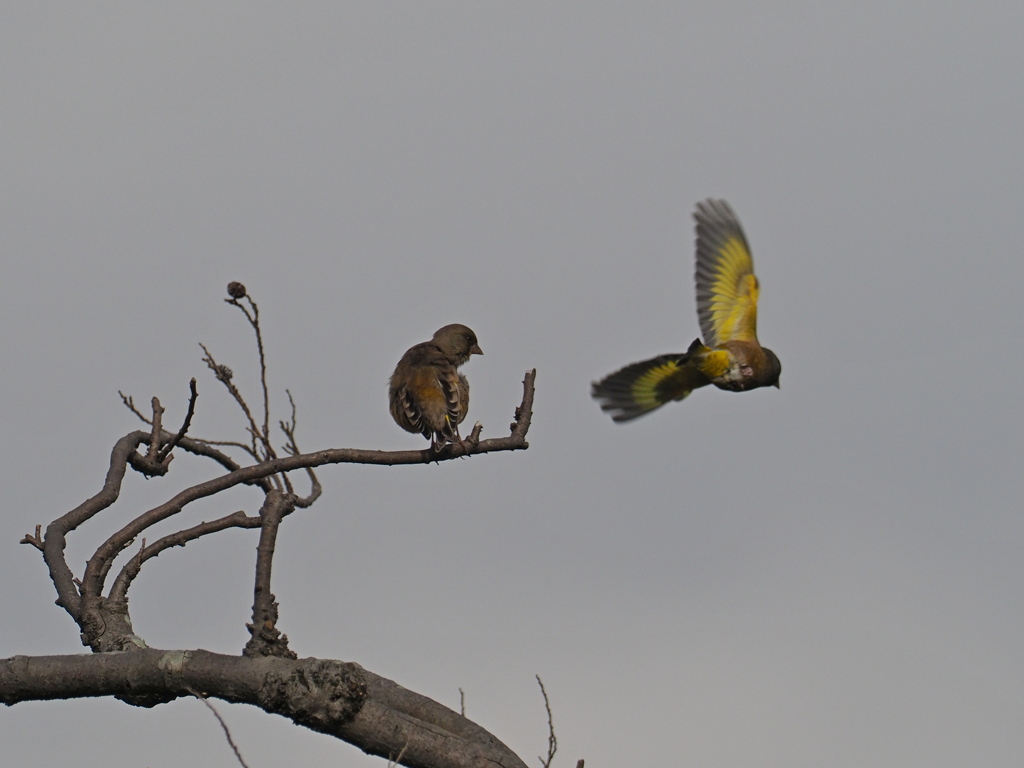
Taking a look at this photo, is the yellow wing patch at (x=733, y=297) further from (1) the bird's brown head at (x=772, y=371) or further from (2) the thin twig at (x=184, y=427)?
(2) the thin twig at (x=184, y=427)

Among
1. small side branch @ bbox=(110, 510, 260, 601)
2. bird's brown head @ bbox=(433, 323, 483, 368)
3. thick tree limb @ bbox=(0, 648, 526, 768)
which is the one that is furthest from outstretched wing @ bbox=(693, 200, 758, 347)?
thick tree limb @ bbox=(0, 648, 526, 768)

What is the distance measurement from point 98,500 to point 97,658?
1521 millimetres

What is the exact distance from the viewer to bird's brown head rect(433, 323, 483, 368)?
8734 millimetres

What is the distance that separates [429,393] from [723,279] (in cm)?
236

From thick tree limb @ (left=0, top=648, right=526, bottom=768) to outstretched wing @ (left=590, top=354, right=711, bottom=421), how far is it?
3205mm

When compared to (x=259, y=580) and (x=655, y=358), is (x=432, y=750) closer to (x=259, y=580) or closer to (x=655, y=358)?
(x=259, y=580)

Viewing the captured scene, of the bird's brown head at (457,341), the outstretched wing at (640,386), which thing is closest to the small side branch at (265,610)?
the outstretched wing at (640,386)

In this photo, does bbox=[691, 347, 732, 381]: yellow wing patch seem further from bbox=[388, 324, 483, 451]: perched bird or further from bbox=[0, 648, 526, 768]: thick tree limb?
bbox=[0, 648, 526, 768]: thick tree limb

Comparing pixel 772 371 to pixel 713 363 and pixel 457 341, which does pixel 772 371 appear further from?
pixel 457 341

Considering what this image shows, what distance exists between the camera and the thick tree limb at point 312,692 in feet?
14.7

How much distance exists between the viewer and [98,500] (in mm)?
6176

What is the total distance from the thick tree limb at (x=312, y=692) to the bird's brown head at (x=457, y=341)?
4.20 m

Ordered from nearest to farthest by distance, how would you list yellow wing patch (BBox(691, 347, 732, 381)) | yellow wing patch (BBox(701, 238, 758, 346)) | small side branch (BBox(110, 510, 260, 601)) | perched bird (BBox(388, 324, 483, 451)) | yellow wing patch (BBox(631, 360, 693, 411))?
small side branch (BBox(110, 510, 260, 601)) < perched bird (BBox(388, 324, 483, 451)) < yellow wing patch (BBox(631, 360, 693, 411)) < yellow wing patch (BBox(691, 347, 732, 381)) < yellow wing patch (BBox(701, 238, 758, 346))

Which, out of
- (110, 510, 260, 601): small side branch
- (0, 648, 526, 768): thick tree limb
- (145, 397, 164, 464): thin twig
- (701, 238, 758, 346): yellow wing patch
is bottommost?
(0, 648, 526, 768): thick tree limb
